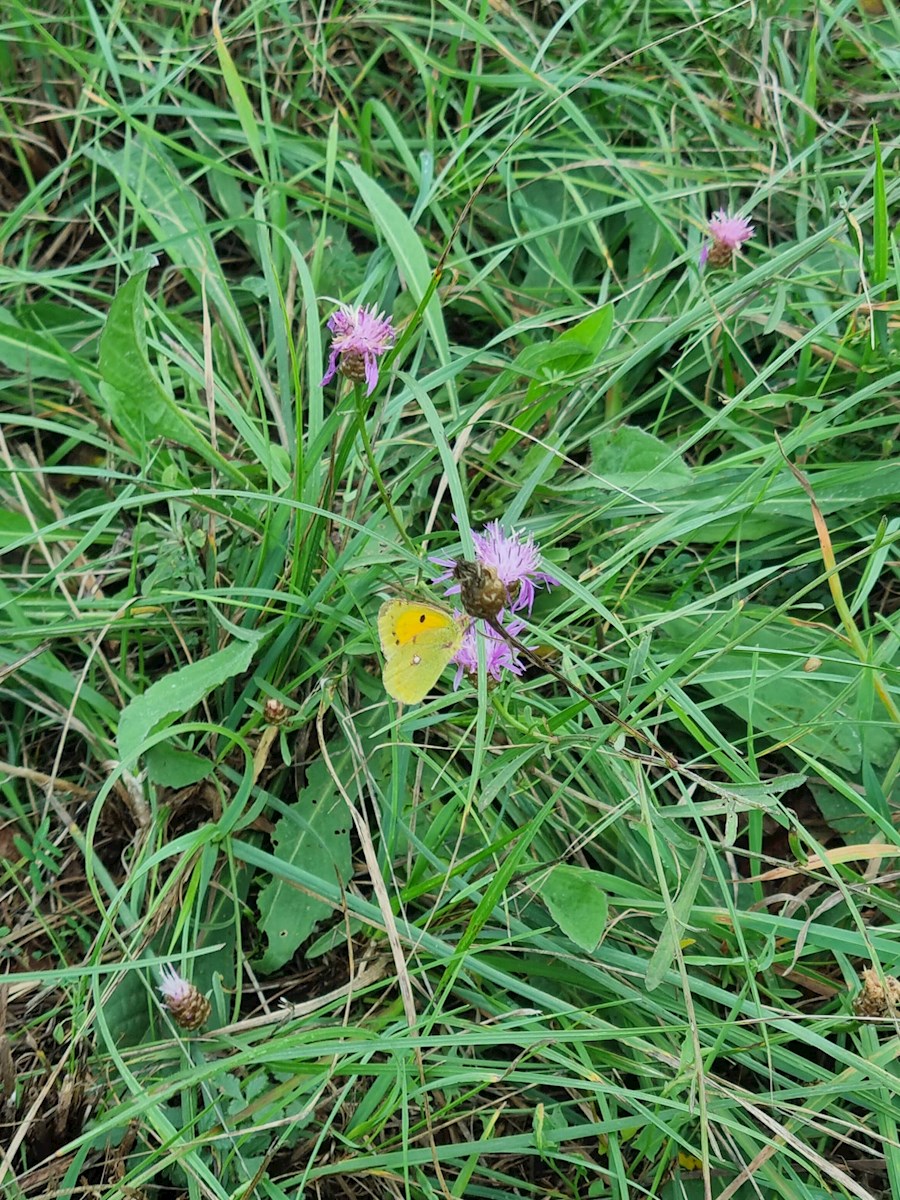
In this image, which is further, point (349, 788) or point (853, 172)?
point (853, 172)

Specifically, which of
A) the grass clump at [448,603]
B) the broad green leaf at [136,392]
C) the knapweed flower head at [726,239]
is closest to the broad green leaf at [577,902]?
the grass clump at [448,603]

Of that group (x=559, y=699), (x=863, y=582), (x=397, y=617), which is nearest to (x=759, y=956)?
(x=559, y=699)

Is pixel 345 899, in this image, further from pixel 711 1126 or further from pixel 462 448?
pixel 462 448

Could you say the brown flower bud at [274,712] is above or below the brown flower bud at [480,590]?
below

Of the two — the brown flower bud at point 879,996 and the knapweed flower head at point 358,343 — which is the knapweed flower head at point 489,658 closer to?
the knapweed flower head at point 358,343

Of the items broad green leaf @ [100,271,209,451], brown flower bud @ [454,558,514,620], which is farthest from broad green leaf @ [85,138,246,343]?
brown flower bud @ [454,558,514,620]
